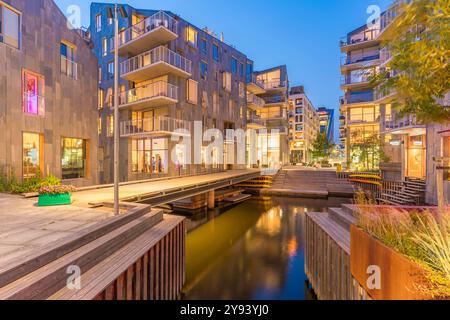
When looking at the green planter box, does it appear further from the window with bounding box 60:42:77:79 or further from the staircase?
the staircase

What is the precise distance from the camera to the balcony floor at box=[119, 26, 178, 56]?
60.5 feet

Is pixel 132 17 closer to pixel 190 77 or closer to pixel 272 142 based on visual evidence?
pixel 190 77

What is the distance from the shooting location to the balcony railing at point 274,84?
37647mm

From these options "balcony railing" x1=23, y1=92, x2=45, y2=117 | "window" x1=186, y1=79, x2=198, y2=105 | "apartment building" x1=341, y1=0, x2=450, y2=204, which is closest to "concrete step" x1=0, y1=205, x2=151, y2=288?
"apartment building" x1=341, y1=0, x2=450, y2=204

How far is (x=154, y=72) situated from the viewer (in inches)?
783

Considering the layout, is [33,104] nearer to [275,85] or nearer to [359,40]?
[275,85]

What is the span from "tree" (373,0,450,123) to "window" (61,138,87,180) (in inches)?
617

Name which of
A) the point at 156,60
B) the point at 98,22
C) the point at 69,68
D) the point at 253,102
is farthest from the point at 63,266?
the point at 253,102

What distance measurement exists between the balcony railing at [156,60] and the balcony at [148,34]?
121 cm

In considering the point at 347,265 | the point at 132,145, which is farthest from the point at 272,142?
the point at 347,265

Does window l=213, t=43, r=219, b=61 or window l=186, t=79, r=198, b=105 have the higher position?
window l=213, t=43, r=219, b=61

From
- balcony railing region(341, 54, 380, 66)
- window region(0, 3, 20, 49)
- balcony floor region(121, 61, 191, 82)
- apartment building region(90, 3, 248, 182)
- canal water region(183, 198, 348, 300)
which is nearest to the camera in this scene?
canal water region(183, 198, 348, 300)

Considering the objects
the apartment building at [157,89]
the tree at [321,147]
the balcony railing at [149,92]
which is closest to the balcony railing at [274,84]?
the apartment building at [157,89]

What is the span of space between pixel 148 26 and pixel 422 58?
2070 cm
